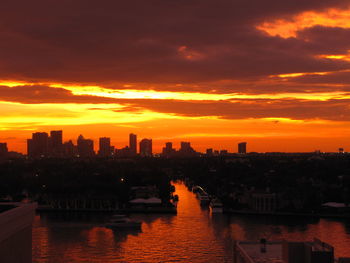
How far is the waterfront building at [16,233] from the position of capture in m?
9.48

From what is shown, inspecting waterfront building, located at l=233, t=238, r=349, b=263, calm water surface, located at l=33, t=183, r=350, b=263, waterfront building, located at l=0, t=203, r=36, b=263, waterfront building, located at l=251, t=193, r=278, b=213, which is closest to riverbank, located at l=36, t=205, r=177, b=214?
calm water surface, located at l=33, t=183, r=350, b=263

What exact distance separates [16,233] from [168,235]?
81.8ft

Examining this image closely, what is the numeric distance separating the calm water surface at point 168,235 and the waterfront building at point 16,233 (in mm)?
16725

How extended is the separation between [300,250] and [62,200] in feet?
136

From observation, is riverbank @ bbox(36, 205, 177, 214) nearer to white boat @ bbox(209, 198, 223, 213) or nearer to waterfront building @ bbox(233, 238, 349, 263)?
white boat @ bbox(209, 198, 223, 213)

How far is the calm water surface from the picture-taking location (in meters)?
28.9

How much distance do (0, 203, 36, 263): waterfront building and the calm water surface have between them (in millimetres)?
16725

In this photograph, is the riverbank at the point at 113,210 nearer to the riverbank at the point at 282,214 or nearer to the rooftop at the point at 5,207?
the riverbank at the point at 282,214

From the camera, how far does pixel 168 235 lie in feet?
115

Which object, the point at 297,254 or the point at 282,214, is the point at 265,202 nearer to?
the point at 282,214

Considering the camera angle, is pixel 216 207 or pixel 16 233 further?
pixel 216 207

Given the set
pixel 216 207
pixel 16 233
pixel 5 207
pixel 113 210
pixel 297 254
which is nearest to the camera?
pixel 16 233

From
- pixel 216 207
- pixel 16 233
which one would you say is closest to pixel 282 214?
pixel 216 207

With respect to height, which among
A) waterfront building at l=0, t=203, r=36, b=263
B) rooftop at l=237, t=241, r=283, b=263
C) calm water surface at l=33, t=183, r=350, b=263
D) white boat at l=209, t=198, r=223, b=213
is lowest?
calm water surface at l=33, t=183, r=350, b=263
